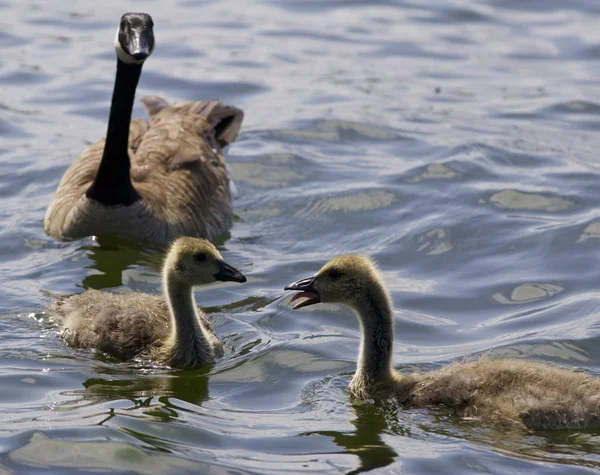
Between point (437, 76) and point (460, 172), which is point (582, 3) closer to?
point (437, 76)

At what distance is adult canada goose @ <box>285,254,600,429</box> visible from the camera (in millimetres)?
8172

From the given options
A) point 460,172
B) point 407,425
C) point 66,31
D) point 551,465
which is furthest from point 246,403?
point 66,31

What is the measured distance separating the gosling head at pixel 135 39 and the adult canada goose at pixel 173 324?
298cm

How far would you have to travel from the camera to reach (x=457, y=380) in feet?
27.9

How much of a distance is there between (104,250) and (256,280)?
1.73 m

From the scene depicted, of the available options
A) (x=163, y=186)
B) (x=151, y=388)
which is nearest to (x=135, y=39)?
(x=163, y=186)

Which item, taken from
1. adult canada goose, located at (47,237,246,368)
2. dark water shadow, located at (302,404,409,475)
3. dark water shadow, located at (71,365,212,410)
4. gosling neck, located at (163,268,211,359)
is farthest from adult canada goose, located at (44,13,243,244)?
dark water shadow, located at (302,404,409,475)

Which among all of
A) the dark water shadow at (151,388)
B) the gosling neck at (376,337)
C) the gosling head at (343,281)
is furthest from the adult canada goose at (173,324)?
the gosling neck at (376,337)

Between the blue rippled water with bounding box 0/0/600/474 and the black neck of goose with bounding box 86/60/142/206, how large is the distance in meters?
0.52

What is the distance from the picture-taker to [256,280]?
12.0m

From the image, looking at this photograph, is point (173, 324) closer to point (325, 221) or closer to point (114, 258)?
point (114, 258)

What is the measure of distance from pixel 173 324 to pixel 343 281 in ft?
5.26

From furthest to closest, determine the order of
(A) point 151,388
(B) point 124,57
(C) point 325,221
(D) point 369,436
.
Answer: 1. (C) point 325,221
2. (B) point 124,57
3. (A) point 151,388
4. (D) point 369,436

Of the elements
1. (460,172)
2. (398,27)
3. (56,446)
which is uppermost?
(398,27)
